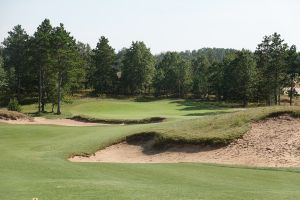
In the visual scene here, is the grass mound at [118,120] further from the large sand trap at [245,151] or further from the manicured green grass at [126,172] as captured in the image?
the large sand trap at [245,151]

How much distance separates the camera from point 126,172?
2002 cm

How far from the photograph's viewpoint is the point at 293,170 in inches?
832

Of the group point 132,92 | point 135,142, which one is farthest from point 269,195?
point 132,92

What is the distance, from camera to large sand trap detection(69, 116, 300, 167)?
24.1 m

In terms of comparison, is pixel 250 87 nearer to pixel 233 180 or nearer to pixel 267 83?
pixel 267 83

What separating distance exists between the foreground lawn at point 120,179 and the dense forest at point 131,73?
124 ft

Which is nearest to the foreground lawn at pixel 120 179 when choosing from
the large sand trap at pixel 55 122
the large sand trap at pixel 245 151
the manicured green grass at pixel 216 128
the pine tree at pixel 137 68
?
the large sand trap at pixel 245 151

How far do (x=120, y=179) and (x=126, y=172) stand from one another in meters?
2.04

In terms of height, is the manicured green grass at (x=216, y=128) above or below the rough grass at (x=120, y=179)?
above

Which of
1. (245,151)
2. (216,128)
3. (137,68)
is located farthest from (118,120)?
(137,68)

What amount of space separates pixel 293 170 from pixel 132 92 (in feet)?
332

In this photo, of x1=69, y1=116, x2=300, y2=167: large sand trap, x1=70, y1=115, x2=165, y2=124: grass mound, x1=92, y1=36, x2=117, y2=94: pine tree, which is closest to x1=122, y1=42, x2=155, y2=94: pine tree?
x1=92, y1=36, x2=117, y2=94: pine tree

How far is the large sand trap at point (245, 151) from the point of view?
24.1m

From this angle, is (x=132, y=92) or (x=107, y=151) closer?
(x=107, y=151)
